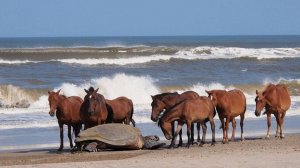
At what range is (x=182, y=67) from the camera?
46594 mm

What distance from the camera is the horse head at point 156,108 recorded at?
15.2 m

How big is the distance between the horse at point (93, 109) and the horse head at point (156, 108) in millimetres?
981

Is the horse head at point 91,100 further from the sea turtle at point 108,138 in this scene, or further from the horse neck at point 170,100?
the horse neck at point 170,100

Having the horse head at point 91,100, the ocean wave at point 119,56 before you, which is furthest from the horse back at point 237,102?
the ocean wave at point 119,56

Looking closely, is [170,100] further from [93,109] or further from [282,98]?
[282,98]

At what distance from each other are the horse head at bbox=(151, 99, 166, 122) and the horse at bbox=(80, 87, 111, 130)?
98 centimetres

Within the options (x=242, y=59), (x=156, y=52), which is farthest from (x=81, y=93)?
(x=156, y=52)

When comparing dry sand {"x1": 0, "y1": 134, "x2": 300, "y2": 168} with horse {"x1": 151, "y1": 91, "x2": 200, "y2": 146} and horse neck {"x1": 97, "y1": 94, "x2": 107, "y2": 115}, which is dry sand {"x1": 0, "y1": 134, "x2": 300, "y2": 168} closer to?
horse {"x1": 151, "y1": 91, "x2": 200, "y2": 146}

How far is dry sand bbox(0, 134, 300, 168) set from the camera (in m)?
11.8

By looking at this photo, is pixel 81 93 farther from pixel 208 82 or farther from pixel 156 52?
pixel 156 52

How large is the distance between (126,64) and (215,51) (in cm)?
1762

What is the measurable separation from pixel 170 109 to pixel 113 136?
129cm

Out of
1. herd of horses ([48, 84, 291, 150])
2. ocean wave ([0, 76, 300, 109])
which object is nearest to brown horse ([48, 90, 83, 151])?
herd of horses ([48, 84, 291, 150])

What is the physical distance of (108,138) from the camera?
47.6ft
